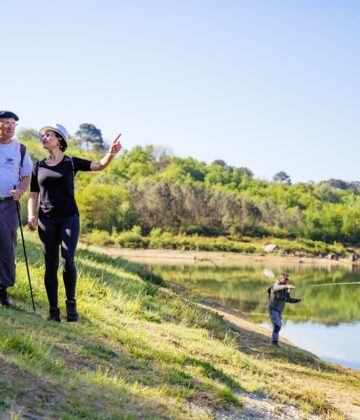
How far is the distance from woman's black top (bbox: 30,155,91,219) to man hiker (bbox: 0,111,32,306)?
324 mm

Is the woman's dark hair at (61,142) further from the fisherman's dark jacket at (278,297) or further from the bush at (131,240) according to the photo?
the bush at (131,240)

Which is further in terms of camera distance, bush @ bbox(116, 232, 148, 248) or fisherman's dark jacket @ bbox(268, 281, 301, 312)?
bush @ bbox(116, 232, 148, 248)

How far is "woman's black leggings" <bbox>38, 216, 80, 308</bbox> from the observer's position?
5922mm

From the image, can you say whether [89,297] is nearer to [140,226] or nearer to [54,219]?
[54,219]

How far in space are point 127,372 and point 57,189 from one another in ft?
6.33

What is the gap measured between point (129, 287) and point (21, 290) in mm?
4416

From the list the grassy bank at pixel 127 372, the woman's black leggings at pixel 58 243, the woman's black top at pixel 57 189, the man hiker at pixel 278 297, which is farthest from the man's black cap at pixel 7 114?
the man hiker at pixel 278 297

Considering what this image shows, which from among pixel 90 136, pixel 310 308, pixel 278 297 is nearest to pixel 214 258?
pixel 310 308

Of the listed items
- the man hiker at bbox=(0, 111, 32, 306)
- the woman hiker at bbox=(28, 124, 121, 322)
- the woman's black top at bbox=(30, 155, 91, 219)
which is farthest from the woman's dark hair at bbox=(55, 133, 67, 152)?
the man hiker at bbox=(0, 111, 32, 306)

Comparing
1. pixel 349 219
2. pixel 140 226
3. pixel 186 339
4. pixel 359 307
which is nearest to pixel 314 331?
pixel 359 307

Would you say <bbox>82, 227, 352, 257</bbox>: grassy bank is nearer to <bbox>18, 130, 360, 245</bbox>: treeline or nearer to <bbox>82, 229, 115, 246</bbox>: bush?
<bbox>82, 229, 115, 246</bbox>: bush

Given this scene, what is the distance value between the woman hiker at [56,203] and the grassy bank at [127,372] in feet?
1.88

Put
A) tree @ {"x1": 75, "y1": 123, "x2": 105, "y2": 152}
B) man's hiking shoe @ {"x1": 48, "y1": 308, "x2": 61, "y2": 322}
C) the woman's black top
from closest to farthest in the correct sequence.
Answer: the woman's black top → man's hiking shoe @ {"x1": 48, "y1": 308, "x2": 61, "y2": 322} → tree @ {"x1": 75, "y1": 123, "x2": 105, "y2": 152}

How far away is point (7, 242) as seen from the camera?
239 inches
